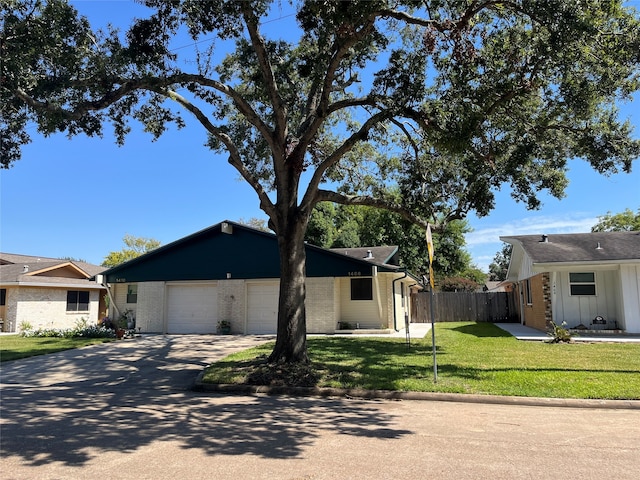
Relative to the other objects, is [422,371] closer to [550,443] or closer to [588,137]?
[550,443]

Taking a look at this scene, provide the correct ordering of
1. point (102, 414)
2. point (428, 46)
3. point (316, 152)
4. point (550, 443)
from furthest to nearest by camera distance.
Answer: point (316, 152) → point (428, 46) → point (102, 414) → point (550, 443)

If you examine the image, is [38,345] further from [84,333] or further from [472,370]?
[472,370]

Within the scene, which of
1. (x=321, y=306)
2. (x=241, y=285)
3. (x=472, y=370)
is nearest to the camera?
(x=472, y=370)

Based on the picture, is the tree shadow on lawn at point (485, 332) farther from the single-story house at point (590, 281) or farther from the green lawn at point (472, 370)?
the green lawn at point (472, 370)

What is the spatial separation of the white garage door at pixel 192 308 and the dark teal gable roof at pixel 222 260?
2.59 feet

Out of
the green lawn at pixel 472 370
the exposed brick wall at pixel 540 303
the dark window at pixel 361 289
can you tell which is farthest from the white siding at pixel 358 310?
the exposed brick wall at pixel 540 303

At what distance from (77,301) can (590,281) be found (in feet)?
91.3

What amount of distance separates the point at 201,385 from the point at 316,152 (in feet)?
27.9

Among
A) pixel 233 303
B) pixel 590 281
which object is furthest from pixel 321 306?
pixel 590 281

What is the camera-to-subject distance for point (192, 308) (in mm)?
22219

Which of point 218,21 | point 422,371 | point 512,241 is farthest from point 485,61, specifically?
point 512,241

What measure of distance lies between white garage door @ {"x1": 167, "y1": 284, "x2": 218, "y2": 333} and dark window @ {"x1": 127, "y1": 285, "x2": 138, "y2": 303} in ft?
9.02

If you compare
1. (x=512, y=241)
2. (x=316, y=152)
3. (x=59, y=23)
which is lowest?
(x=512, y=241)

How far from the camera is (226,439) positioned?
577 centimetres
